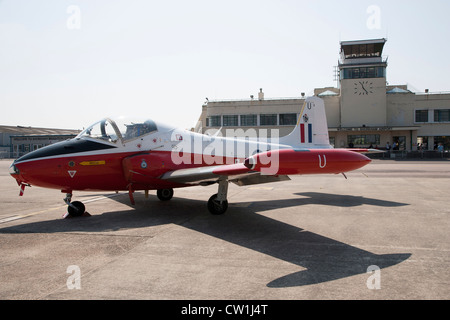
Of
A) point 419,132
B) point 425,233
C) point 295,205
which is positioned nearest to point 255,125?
point 419,132

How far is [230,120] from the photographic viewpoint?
53812 mm

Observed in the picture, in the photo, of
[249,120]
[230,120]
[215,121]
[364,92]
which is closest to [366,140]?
[364,92]

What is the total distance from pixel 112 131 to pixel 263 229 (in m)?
4.83

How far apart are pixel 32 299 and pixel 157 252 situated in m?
2.04

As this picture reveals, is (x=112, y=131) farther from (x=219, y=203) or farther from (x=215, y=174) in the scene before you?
(x=219, y=203)

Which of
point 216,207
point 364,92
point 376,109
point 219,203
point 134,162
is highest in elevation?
point 364,92

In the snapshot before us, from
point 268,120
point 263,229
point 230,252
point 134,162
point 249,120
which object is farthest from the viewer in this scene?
point 249,120

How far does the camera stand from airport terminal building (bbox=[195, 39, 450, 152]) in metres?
47.9

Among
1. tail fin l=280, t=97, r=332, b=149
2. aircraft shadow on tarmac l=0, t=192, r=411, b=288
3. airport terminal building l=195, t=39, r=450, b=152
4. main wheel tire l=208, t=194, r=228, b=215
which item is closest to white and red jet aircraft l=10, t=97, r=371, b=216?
main wheel tire l=208, t=194, r=228, b=215

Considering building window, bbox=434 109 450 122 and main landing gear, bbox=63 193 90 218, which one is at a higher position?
building window, bbox=434 109 450 122

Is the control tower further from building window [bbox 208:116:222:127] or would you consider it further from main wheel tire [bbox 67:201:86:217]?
main wheel tire [bbox 67:201:86:217]

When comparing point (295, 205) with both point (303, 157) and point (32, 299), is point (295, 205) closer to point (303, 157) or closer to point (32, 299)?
point (303, 157)

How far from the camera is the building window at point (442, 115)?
48625 millimetres

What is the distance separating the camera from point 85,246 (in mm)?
5887
